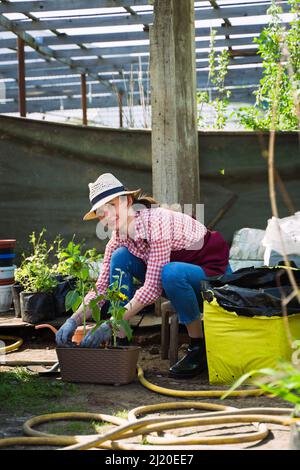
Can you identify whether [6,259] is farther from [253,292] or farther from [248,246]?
[253,292]

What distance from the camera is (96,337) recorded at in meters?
4.12

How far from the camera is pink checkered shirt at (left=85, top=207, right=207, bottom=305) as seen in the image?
4270 millimetres

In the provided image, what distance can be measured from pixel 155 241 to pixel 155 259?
101 millimetres

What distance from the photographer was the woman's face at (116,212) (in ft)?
14.2

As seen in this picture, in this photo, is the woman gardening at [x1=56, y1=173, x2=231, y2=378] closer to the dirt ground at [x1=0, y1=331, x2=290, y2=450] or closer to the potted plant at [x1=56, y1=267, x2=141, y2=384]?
the potted plant at [x1=56, y1=267, x2=141, y2=384]

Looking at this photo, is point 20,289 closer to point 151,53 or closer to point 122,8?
point 151,53

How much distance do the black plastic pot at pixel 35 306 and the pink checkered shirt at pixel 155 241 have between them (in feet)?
2.95

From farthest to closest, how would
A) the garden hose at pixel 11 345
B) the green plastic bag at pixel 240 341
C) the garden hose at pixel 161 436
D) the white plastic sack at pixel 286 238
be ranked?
1. the garden hose at pixel 11 345
2. the white plastic sack at pixel 286 238
3. the green plastic bag at pixel 240 341
4. the garden hose at pixel 161 436

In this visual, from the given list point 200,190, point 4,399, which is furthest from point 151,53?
point 4,399

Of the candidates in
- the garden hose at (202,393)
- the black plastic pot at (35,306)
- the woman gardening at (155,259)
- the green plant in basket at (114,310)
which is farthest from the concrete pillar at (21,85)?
the garden hose at (202,393)

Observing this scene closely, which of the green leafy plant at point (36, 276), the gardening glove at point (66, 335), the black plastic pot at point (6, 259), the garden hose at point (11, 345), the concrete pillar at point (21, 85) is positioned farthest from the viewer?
the concrete pillar at point (21, 85)

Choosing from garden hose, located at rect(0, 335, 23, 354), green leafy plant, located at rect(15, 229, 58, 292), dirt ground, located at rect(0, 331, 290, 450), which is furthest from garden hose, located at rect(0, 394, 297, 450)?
green leafy plant, located at rect(15, 229, 58, 292)

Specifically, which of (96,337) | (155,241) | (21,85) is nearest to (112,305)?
(96,337)

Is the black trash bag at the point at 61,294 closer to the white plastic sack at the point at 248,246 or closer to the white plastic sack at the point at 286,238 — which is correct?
the white plastic sack at the point at 248,246
